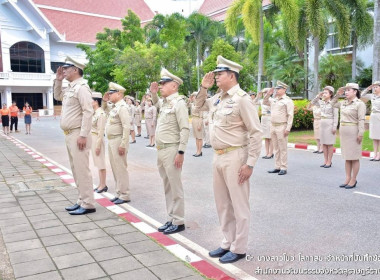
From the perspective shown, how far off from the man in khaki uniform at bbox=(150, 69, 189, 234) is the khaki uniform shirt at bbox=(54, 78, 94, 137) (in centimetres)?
111

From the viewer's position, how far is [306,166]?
953cm

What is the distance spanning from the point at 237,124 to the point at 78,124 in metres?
2.64

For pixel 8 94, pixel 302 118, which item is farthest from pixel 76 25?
pixel 302 118

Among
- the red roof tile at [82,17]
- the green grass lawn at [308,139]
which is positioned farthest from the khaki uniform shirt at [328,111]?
the red roof tile at [82,17]

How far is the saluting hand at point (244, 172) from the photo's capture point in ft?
12.4

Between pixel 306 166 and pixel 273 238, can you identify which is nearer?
pixel 273 238

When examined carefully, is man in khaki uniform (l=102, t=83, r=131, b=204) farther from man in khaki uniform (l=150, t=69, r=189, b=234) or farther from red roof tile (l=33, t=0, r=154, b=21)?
red roof tile (l=33, t=0, r=154, b=21)

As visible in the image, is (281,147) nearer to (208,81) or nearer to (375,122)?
(375,122)

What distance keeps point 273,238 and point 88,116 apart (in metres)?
2.95

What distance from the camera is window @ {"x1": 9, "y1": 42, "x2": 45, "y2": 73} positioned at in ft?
148

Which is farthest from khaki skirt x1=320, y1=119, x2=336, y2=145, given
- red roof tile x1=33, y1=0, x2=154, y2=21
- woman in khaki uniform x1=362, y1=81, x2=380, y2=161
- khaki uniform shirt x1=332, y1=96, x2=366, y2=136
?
red roof tile x1=33, y1=0, x2=154, y2=21

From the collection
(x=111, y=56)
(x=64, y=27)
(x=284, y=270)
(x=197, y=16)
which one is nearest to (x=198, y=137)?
(x=284, y=270)

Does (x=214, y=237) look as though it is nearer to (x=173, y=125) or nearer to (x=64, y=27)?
(x=173, y=125)

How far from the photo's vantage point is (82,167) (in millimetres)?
5621
